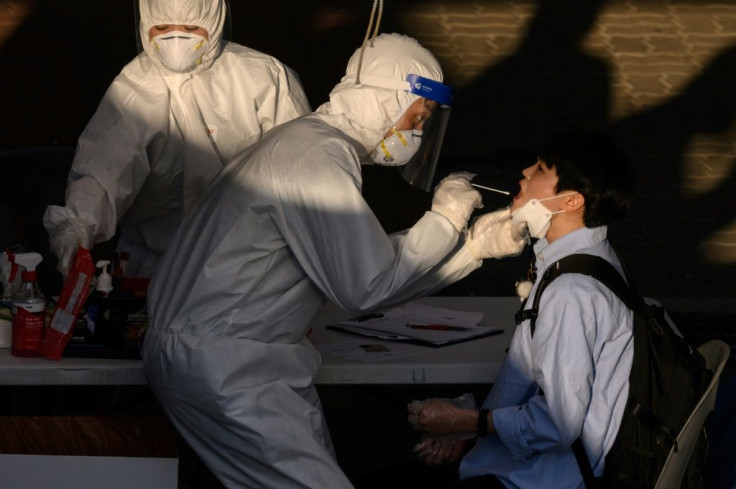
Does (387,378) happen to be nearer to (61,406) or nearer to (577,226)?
→ (577,226)

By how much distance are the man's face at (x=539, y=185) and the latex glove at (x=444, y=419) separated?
0.48 meters

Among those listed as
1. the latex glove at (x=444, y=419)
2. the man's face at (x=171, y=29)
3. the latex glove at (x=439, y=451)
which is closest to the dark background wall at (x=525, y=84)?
the man's face at (x=171, y=29)

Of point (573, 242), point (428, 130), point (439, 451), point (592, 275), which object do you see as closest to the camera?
point (592, 275)

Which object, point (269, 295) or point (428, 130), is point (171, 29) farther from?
point (269, 295)

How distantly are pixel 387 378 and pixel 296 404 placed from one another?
13.3 inches


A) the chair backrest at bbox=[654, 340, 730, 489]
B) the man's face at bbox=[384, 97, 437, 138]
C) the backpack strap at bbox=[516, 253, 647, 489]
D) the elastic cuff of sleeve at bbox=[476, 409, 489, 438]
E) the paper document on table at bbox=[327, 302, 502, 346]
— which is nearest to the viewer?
the chair backrest at bbox=[654, 340, 730, 489]

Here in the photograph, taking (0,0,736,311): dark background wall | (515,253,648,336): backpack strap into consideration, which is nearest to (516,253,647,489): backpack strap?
(515,253,648,336): backpack strap

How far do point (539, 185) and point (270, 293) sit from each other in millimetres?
650

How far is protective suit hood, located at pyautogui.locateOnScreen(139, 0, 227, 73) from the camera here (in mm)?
3602

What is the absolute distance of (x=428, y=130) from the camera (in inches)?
123

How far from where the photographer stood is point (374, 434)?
16.4 feet

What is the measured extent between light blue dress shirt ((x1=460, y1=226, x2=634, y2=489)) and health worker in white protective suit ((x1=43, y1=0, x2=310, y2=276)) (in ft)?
4.66

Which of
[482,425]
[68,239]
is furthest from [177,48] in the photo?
[482,425]

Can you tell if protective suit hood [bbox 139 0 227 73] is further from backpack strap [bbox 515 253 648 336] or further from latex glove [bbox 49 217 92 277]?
backpack strap [bbox 515 253 648 336]
